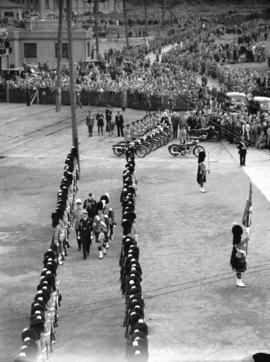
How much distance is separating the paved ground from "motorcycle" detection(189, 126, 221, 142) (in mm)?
2008

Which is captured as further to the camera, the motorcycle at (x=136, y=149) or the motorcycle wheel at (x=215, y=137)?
the motorcycle wheel at (x=215, y=137)

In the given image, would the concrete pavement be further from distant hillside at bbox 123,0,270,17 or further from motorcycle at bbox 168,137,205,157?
distant hillside at bbox 123,0,270,17

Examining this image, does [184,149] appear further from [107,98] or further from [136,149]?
[107,98]

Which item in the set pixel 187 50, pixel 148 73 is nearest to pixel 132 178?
pixel 148 73

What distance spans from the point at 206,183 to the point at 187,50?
54352 millimetres

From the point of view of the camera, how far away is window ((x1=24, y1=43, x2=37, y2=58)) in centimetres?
7456

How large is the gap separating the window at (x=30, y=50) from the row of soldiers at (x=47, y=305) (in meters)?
51.6

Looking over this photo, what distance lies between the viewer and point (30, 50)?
7488cm

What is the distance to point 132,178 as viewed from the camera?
2812cm

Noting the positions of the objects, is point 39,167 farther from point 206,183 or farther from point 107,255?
point 107,255

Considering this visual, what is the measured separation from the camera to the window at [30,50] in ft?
245

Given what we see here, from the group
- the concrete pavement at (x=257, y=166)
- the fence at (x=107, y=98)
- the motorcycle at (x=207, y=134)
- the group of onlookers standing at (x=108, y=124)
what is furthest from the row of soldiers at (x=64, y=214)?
the fence at (x=107, y=98)

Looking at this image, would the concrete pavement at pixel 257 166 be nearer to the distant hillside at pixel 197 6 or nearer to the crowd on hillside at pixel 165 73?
the crowd on hillside at pixel 165 73

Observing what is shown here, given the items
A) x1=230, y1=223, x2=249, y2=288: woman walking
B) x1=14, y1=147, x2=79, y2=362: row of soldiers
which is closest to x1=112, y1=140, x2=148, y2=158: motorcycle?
x1=14, y1=147, x2=79, y2=362: row of soldiers
